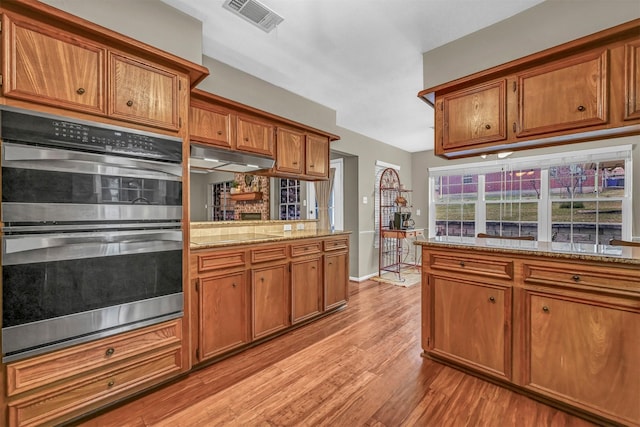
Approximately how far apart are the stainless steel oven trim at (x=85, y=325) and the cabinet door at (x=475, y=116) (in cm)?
258

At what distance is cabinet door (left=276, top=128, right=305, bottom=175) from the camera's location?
320 centimetres

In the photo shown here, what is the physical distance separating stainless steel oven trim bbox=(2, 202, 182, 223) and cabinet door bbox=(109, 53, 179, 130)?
572 millimetres

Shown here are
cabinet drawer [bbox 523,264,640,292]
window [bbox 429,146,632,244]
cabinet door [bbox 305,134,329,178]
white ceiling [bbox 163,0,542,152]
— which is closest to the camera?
cabinet drawer [bbox 523,264,640,292]

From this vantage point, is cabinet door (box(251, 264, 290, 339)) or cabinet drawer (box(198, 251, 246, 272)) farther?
cabinet door (box(251, 264, 290, 339))

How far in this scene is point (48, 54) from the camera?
1.48 meters

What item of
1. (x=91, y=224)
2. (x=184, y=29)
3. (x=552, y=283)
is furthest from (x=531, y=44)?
(x=91, y=224)

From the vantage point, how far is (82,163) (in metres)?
1.58

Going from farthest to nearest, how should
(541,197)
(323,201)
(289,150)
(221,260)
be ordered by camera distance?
(323,201) < (541,197) < (289,150) < (221,260)

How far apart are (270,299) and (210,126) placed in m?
1.72

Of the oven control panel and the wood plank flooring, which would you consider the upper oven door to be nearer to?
the oven control panel

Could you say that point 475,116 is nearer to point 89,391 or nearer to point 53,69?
point 53,69

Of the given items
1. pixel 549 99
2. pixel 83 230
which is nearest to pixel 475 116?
pixel 549 99

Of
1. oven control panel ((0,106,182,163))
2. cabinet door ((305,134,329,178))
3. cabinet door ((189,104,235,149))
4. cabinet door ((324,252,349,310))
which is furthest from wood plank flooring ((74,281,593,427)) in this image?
cabinet door ((305,134,329,178))

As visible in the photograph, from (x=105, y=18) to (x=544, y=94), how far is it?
3.05 metres
